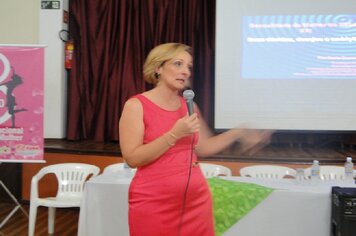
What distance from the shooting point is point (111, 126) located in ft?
16.5

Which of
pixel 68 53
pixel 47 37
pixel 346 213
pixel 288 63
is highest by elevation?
pixel 47 37

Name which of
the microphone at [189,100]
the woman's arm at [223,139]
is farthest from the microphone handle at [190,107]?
the woman's arm at [223,139]

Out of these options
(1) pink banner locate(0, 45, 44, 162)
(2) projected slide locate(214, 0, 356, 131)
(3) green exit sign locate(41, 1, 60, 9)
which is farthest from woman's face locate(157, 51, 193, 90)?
(3) green exit sign locate(41, 1, 60, 9)

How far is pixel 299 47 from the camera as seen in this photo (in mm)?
4387

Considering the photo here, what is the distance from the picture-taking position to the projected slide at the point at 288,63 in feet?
14.2

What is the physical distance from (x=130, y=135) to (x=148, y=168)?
0.14 m

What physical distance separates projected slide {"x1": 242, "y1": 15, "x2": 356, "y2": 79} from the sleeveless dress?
125 inches

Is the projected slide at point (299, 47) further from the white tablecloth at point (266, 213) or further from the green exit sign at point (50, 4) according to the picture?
the green exit sign at point (50, 4)

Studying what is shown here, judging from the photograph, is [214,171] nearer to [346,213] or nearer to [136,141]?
[346,213]

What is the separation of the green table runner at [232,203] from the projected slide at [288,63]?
6.78 ft

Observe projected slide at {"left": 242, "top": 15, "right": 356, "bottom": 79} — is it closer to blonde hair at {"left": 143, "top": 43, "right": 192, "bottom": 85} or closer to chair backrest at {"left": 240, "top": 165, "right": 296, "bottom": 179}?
chair backrest at {"left": 240, "top": 165, "right": 296, "bottom": 179}

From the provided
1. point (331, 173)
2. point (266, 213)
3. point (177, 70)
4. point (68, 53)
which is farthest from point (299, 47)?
point (177, 70)

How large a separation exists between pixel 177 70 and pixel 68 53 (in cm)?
384

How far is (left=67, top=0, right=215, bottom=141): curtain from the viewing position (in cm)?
482
